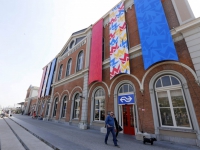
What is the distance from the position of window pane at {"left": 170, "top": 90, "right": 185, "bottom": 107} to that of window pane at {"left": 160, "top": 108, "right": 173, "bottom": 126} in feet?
1.97

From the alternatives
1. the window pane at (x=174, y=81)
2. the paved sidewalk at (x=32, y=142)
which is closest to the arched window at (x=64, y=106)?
the paved sidewalk at (x=32, y=142)

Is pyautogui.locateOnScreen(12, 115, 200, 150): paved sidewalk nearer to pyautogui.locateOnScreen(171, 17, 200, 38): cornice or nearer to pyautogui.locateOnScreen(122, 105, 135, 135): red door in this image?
pyautogui.locateOnScreen(122, 105, 135, 135): red door

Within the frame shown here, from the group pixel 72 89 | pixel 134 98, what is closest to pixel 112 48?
pixel 134 98

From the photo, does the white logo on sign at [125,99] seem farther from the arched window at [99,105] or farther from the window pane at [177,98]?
the window pane at [177,98]

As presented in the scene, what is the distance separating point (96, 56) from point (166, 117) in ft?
28.4

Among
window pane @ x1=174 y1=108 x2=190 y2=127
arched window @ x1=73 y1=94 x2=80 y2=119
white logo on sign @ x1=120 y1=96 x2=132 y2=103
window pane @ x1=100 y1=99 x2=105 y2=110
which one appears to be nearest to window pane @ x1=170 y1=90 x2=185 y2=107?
window pane @ x1=174 y1=108 x2=190 y2=127

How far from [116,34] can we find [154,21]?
3.68 m

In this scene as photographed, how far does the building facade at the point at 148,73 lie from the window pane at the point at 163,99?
0.09 ft

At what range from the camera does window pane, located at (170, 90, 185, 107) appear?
635 centimetres

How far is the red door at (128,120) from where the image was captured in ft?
26.8

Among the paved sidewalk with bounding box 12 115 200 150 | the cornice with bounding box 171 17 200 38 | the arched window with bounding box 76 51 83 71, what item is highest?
the arched window with bounding box 76 51 83 71

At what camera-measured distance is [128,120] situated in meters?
8.48

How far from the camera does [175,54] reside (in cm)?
648

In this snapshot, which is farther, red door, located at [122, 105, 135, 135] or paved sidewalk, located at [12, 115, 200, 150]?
red door, located at [122, 105, 135, 135]
